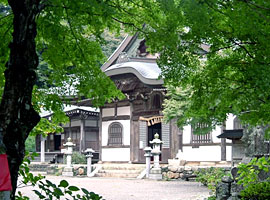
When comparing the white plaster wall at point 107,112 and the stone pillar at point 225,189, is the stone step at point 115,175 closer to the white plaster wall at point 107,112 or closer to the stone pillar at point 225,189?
the white plaster wall at point 107,112

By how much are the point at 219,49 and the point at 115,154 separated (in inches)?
805

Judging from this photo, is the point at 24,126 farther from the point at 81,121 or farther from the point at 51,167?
the point at 81,121

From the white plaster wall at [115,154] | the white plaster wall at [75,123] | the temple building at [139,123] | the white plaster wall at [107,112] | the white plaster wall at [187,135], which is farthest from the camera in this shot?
the white plaster wall at [75,123]

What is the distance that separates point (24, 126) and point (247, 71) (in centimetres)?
280

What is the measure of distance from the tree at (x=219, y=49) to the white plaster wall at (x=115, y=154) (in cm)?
1817

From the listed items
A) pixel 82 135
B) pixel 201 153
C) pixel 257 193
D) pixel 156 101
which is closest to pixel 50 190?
pixel 257 193

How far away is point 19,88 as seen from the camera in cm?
448

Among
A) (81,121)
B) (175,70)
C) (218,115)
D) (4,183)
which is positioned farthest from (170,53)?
(81,121)

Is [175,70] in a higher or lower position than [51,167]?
higher

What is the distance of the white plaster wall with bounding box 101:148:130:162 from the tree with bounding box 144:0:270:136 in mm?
18175

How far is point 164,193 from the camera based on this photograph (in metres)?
14.0

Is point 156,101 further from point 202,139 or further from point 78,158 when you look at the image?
point 78,158

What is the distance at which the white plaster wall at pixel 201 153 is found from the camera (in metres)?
21.1

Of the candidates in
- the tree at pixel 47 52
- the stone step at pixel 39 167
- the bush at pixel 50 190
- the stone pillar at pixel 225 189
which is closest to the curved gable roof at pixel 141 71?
the stone step at pixel 39 167
